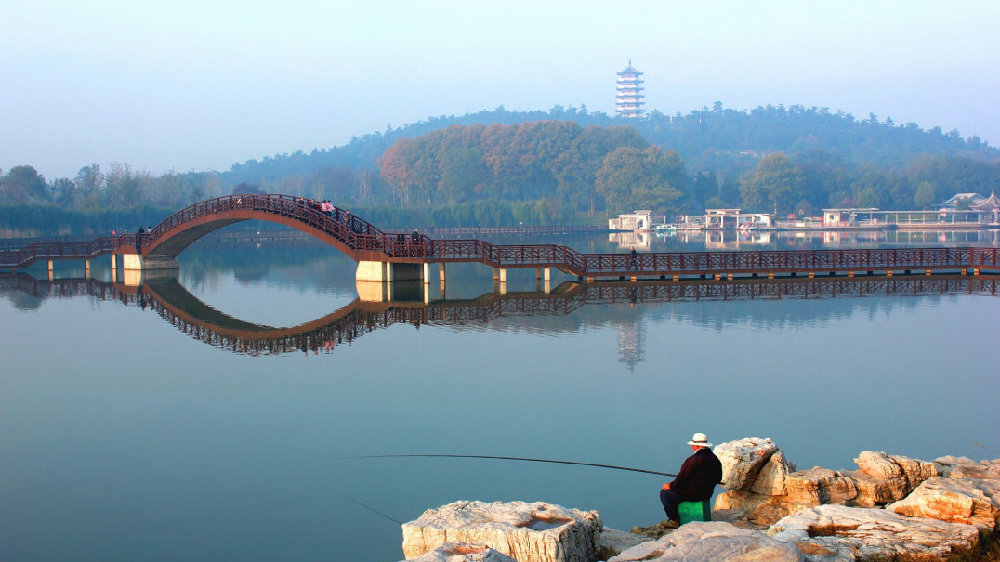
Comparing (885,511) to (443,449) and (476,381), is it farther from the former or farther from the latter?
(476,381)

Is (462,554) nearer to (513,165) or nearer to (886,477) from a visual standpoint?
(886,477)

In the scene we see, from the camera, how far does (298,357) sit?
22516 millimetres

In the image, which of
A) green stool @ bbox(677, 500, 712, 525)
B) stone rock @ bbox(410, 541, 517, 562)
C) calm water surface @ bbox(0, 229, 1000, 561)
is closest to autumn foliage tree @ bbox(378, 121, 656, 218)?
calm water surface @ bbox(0, 229, 1000, 561)

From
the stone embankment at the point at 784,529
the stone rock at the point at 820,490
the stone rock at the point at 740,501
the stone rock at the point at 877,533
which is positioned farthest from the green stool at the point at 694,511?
the stone rock at the point at 820,490

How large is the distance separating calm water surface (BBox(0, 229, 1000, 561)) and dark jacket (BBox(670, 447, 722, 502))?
1.76m

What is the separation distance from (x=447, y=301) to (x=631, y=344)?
11.6 metres

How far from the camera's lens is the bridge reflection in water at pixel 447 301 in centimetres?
2636

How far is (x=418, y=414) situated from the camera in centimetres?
1617

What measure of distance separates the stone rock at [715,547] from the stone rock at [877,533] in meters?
0.30

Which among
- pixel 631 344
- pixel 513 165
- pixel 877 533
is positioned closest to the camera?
pixel 877 533

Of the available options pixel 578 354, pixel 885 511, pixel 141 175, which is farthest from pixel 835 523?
pixel 141 175

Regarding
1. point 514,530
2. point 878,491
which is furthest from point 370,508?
point 878,491

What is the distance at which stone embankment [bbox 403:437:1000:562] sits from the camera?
7.66 meters

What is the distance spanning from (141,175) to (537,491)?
114937 mm
